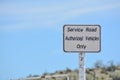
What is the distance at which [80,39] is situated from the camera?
12.4m

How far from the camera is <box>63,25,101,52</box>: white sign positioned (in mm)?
12367

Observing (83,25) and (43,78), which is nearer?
(83,25)

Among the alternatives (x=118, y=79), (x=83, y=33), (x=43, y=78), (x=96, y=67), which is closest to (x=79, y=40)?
(x=83, y=33)

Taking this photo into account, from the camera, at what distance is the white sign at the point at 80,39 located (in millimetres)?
12367

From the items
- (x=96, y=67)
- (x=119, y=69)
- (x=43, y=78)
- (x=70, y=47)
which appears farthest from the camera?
(x=119, y=69)

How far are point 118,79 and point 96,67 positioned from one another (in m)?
3.98

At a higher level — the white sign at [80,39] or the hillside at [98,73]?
the white sign at [80,39]

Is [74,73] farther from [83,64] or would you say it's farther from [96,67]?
[83,64]

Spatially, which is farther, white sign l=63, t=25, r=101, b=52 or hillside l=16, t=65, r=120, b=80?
hillside l=16, t=65, r=120, b=80

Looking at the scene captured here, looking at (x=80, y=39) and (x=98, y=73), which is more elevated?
(x=80, y=39)

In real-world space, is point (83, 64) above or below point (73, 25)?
below

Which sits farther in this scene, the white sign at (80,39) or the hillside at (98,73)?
the hillside at (98,73)

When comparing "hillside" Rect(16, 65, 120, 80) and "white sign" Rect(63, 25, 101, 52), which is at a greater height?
"white sign" Rect(63, 25, 101, 52)

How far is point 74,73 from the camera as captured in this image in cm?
3216
